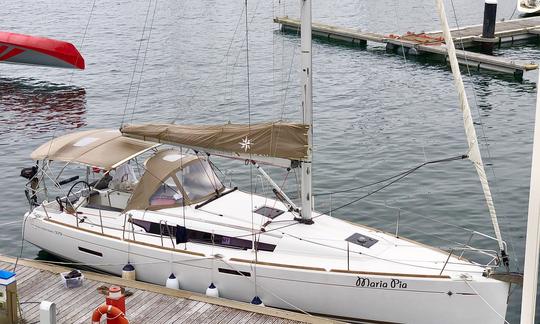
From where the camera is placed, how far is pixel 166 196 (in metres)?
19.5

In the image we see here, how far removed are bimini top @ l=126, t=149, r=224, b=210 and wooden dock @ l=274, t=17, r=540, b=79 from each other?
95.2 feet

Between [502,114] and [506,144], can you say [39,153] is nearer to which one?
[506,144]

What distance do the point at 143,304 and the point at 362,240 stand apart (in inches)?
216

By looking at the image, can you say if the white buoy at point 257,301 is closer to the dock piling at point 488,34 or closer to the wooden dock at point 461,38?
the wooden dock at point 461,38

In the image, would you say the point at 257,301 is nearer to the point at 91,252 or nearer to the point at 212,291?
the point at 212,291

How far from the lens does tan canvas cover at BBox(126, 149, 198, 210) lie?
762 inches

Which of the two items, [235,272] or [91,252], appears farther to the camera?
[91,252]

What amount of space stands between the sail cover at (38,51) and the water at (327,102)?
98cm

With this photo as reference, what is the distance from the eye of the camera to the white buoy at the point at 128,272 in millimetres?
18391

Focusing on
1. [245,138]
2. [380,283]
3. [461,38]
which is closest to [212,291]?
[245,138]

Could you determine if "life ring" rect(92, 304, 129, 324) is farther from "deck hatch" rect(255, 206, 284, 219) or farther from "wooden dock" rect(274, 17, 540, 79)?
"wooden dock" rect(274, 17, 540, 79)

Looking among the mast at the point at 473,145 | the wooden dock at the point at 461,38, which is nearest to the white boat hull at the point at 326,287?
the mast at the point at 473,145

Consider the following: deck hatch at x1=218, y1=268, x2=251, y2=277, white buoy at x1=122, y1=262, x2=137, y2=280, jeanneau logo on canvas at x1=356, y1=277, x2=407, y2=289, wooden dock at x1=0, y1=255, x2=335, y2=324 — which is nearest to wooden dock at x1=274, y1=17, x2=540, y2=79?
jeanneau logo on canvas at x1=356, y1=277, x2=407, y2=289

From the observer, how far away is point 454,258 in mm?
17078
